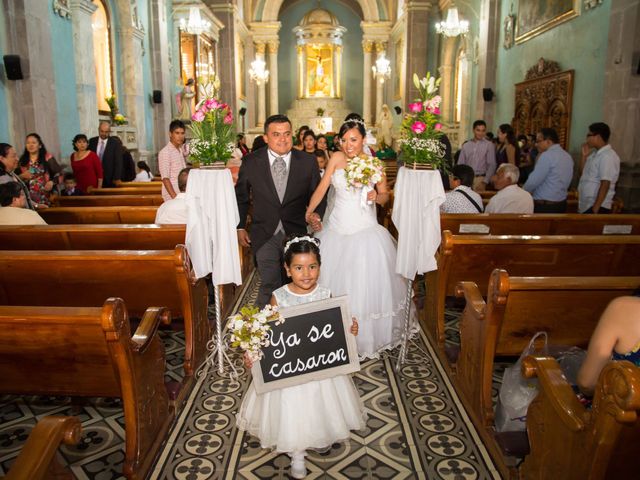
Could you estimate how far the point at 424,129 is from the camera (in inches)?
139

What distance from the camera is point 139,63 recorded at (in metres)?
11.3

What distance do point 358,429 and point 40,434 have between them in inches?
70.0

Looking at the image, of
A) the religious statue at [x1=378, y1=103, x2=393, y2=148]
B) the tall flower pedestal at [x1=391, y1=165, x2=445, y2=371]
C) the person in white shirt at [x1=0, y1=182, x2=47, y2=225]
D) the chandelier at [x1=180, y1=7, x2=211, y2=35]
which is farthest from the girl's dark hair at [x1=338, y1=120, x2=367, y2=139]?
the religious statue at [x1=378, y1=103, x2=393, y2=148]

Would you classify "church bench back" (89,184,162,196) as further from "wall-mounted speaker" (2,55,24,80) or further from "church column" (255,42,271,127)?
"church column" (255,42,271,127)

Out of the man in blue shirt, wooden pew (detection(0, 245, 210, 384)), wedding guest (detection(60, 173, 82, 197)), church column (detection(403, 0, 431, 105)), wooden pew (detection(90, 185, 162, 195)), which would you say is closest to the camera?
wooden pew (detection(0, 245, 210, 384))

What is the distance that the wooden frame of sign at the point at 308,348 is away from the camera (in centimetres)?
244

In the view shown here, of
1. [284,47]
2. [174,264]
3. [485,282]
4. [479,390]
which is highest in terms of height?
[284,47]

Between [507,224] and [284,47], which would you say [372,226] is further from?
[284,47]

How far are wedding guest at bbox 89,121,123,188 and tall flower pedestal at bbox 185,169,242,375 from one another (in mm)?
4957

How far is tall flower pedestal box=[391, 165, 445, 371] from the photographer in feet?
11.9

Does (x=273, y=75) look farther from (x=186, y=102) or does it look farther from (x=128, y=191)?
(x=128, y=191)

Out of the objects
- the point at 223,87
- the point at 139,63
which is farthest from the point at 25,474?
the point at 223,87

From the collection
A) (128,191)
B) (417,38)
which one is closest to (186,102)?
(128,191)

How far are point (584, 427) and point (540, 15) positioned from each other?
30.3 ft
